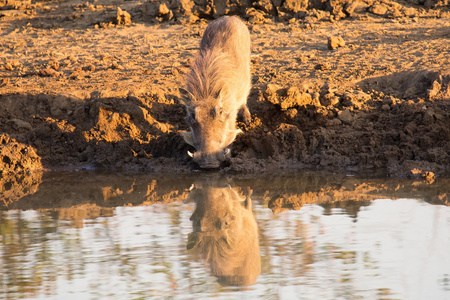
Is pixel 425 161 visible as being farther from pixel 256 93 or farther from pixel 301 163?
pixel 256 93

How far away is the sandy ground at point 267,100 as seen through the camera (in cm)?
696

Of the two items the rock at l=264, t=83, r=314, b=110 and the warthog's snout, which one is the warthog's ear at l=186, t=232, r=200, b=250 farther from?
the rock at l=264, t=83, r=314, b=110

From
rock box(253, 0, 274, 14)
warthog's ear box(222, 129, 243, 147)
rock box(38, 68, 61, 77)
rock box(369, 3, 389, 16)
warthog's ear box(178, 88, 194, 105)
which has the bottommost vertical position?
warthog's ear box(222, 129, 243, 147)

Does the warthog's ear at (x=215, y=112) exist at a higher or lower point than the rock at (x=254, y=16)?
lower

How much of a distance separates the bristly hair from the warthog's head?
0.18m


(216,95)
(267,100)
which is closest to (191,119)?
(216,95)

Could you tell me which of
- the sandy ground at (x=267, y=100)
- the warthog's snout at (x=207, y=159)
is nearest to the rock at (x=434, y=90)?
the sandy ground at (x=267, y=100)

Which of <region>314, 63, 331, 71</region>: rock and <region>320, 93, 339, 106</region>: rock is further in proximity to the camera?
<region>314, 63, 331, 71</region>: rock

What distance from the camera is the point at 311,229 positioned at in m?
4.92

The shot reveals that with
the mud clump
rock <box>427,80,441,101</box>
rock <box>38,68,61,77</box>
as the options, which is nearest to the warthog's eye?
the mud clump

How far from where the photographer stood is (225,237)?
485 cm

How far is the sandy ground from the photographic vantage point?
696 centimetres

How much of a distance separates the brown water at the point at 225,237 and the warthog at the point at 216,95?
1.19 ft

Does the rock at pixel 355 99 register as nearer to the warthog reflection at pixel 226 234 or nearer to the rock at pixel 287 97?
the rock at pixel 287 97
